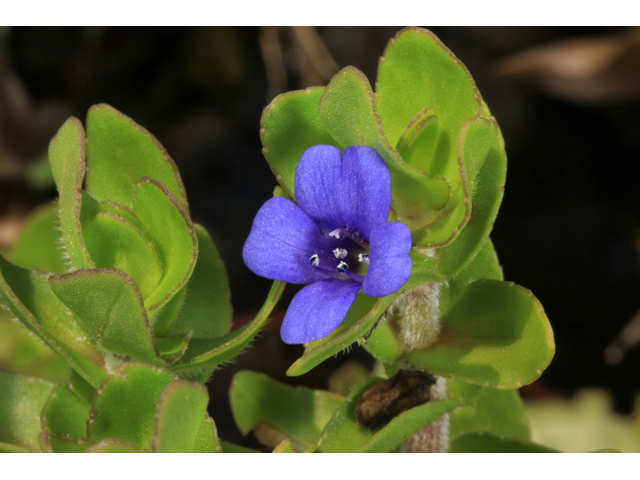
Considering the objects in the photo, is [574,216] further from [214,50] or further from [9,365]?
[9,365]

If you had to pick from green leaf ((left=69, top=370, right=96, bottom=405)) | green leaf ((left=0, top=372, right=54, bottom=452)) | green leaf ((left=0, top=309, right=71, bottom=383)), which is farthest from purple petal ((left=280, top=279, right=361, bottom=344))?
green leaf ((left=0, top=309, right=71, bottom=383))

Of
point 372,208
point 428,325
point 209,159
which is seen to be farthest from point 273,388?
point 209,159

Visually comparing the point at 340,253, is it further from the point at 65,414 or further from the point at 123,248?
the point at 65,414

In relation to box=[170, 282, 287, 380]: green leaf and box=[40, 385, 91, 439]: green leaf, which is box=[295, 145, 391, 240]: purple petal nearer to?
box=[170, 282, 287, 380]: green leaf

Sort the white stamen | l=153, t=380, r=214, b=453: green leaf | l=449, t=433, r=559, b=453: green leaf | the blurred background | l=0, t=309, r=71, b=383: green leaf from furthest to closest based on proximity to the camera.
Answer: the blurred background < l=0, t=309, r=71, b=383: green leaf < l=449, t=433, r=559, b=453: green leaf < the white stamen < l=153, t=380, r=214, b=453: green leaf

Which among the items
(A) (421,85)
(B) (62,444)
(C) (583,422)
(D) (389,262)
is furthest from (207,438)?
(C) (583,422)

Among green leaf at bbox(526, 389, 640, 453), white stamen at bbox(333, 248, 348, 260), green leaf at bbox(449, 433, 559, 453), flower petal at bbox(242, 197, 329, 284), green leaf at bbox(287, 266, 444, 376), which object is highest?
flower petal at bbox(242, 197, 329, 284)
